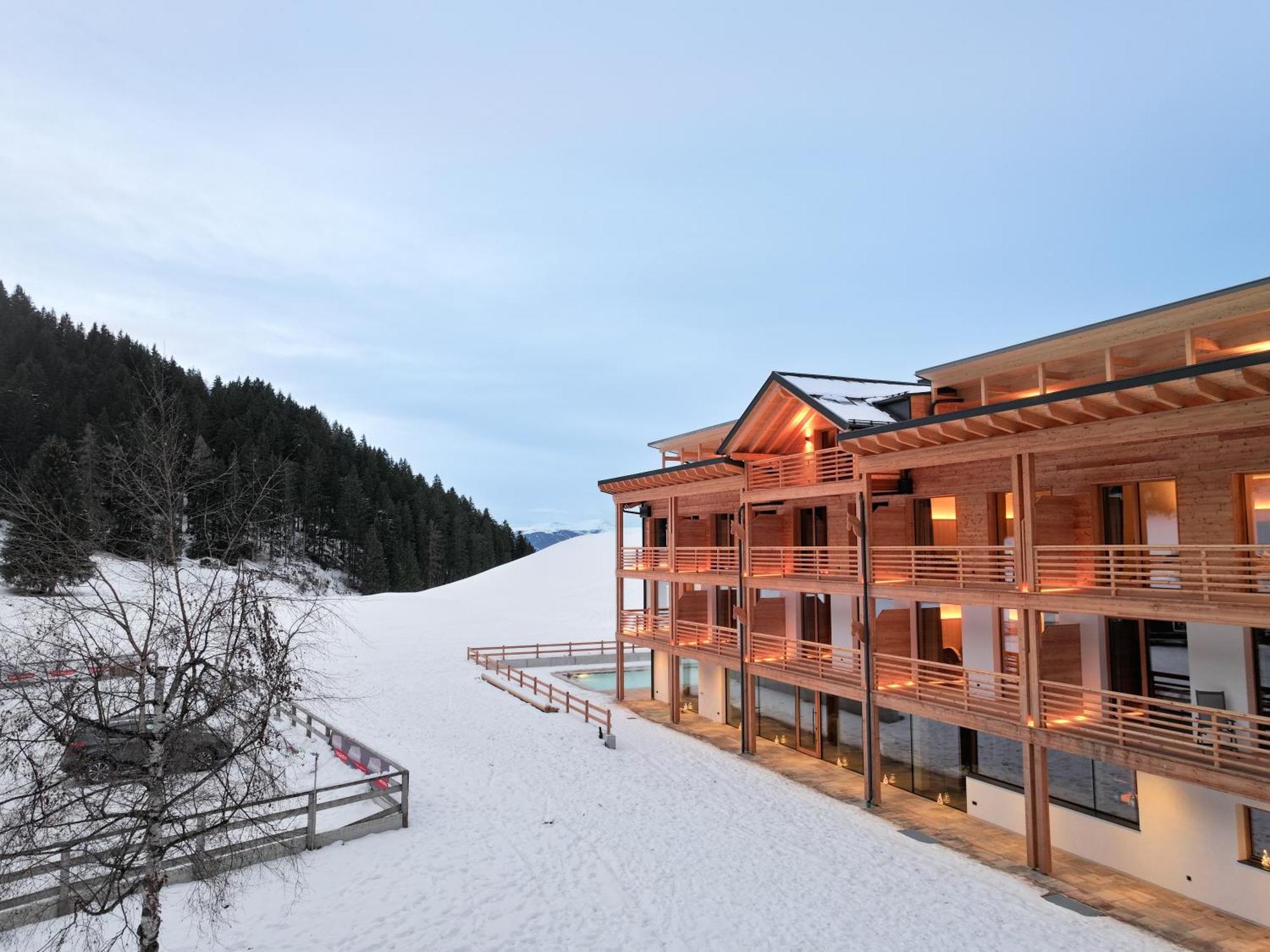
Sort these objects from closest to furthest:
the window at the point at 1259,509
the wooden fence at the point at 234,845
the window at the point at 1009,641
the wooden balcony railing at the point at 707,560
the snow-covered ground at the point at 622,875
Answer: the wooden fence at the point at 234,845 < the snow-covered ground at the point at 622,875 < the window at the point at 1259,509 < the window at the point at 1009,641 < the wooden balcony railing at the point at 707,560

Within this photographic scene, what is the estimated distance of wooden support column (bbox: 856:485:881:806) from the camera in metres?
17.8

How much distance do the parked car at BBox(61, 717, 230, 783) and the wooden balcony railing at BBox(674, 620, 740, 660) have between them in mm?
17435

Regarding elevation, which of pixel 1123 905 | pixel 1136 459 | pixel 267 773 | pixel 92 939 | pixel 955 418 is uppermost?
pixel 955 418

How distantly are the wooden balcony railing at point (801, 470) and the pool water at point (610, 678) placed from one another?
14.1 metres

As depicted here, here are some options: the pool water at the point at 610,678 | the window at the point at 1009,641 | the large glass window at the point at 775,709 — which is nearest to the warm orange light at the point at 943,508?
the window at the point at 1009,641

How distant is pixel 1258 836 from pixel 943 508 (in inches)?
345

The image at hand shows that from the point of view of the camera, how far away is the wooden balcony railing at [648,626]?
28.4 m

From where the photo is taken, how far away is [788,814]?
55.5 feet

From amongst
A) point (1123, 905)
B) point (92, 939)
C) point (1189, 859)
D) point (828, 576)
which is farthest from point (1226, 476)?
point (92, 939)

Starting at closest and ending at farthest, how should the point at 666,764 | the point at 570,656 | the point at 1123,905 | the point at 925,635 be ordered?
the point at 1123,905, the point at 925,635, the point at 666,764, the point at 570,656

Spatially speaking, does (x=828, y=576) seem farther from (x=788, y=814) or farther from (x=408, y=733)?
(x=408, y=733)

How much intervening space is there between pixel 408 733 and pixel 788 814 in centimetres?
1234

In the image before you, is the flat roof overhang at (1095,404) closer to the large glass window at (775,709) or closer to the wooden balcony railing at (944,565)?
the wooden balcony railing at (944,565)

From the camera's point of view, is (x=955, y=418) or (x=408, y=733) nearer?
(x=955, y=418)
